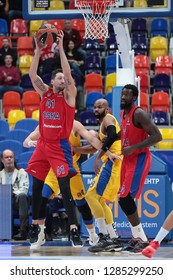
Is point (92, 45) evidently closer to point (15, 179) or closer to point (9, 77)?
point (9, 77)

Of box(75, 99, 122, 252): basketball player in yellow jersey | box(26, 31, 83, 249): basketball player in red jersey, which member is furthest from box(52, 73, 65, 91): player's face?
box(75, 99, 122, 252): basketball player in yellow jersey

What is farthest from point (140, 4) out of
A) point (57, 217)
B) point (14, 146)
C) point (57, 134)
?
point (14, 146)

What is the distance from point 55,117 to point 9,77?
8329 millimetres

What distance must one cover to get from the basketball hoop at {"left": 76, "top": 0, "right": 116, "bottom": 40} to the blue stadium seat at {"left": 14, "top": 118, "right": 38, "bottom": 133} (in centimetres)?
425

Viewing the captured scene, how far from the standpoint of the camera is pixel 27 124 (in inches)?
561

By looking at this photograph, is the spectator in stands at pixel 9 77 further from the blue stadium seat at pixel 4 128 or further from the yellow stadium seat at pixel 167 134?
the yellow stadium seat at pixel 167 134

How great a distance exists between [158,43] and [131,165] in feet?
32.8

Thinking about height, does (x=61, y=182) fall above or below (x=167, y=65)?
below

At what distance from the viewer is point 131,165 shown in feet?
28.3

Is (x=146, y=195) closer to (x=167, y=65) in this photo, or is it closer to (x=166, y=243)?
(x=166, y=243)

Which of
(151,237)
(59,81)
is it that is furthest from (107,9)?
(151,237)

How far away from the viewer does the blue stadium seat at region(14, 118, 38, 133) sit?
14203mm
